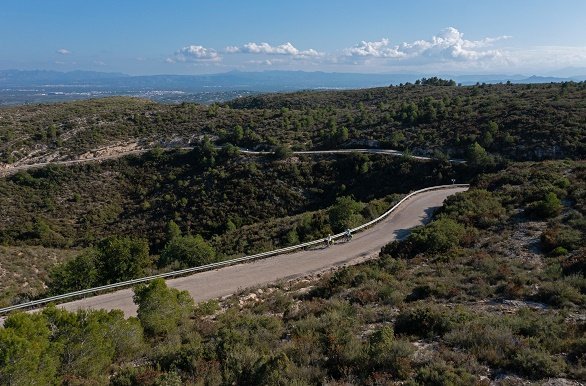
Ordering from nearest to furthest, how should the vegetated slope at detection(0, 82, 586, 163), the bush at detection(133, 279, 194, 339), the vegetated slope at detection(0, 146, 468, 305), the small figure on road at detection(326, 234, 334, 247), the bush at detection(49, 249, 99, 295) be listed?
the bush at detection(133, 279, 194, 339), the bush at detection(49, 249, 99, 295), the small figure on road at detection(326, 234, 334, 247), the vegetated slope at detection(0, 146, 468, 305), the vegetated slope at detection(0, 82, 586, 163)

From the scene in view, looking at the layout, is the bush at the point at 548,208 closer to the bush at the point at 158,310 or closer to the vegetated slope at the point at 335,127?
the bush at the point at 158,310

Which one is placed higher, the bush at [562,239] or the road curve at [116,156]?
the bush at [562,239]

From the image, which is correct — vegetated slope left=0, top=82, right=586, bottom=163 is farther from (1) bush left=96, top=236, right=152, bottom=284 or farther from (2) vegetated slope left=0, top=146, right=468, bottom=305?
(1) bush left=96, top=236, right=152, bottom=284

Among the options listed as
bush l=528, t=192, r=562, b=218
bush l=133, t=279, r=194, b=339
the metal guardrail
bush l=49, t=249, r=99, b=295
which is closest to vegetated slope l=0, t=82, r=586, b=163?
bush l=528, t=192, r=562, b=218

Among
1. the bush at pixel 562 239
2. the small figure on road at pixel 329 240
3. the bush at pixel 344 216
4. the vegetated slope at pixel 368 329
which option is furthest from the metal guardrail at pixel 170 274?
the bush at pixel 562 239

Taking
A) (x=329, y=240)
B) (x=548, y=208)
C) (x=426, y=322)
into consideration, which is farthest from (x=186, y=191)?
(x=426, y=322)

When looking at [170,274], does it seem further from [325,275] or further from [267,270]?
[325,275]
